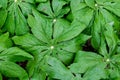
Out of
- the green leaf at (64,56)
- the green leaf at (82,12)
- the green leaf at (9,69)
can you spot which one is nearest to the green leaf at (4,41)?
the green leaf at (9,69)

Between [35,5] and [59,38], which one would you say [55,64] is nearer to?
[59,38]

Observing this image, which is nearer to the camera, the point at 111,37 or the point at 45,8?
the point at 111,37

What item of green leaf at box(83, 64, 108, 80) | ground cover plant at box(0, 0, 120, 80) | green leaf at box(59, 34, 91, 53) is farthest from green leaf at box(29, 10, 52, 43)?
green leaf at box(83, 64, 108, 80)

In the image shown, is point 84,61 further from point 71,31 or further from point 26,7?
point 26,7

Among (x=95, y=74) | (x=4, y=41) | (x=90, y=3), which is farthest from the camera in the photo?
(x=90, y=3)

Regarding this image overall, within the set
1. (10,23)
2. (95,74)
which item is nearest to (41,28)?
(10,23)

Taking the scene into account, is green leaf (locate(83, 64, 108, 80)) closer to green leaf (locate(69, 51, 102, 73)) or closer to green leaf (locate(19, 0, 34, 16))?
green leaf (locate(69, 51, 102, 73))

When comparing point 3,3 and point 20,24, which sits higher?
point 3,3

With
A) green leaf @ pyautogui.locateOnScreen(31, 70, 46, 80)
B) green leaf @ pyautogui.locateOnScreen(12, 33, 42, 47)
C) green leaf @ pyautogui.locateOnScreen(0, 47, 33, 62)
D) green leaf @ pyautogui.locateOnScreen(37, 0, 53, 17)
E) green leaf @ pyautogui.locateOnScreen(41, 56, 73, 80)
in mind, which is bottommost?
green leaf @ pyautogui.locateOnScreen(31, 70, 46, 80)
